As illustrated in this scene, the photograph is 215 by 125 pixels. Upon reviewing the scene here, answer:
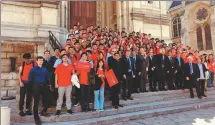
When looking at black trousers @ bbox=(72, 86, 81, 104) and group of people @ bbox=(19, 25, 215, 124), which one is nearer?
group of people @ bbox=(19, 25, 215, 124)

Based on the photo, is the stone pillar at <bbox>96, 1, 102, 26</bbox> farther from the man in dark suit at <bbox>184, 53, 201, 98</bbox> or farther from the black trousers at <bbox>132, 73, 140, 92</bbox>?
the black trousers at <bbox>132, 73, 140, 92</bbox>

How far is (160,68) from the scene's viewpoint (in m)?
9.77

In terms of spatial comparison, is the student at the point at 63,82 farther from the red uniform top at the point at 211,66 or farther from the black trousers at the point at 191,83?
the red uniform top at the point at 211,66

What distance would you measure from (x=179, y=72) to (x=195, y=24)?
115 feet

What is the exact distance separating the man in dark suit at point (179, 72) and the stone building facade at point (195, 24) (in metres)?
29.2

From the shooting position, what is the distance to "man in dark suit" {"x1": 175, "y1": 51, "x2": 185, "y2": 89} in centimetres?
1039

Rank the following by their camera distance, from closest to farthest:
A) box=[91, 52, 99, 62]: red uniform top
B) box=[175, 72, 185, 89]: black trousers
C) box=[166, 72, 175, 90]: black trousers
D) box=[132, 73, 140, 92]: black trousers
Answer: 1. box=[91, 52, 99, 62]: red uniform top
2. box=[132, 73, 140, 92]: black trousers
3. box=[166, 72, 175, 90]: black trousers
4. box=[175, 72, 185, 89]: black trousers

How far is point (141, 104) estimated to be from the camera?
8211mm

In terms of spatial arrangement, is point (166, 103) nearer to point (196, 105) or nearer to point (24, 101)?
point (196, 105)

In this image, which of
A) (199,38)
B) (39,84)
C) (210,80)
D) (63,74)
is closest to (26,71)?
(39,84)

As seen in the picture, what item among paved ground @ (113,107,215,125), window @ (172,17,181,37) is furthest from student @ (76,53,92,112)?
window @ (172,17,181,37)

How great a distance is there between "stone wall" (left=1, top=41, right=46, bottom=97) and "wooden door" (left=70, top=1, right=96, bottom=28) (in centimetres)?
401

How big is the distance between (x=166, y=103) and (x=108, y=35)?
4112mm

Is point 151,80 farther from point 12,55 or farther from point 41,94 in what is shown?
point 12,55
